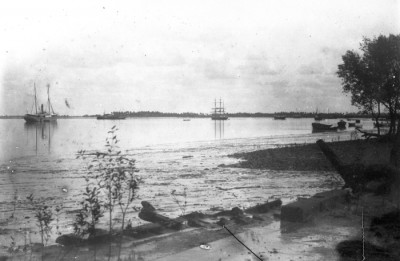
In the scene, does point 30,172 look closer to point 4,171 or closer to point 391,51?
point 4,171

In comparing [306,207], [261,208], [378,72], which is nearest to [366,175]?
[261,208]

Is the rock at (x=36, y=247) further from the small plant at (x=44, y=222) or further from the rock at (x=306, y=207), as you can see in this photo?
the rock at (x=306, y=207)

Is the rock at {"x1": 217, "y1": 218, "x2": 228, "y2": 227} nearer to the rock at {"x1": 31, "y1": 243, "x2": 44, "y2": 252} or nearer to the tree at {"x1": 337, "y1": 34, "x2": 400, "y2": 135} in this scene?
the rock at {"x1": 31, "y1": 243, "x2": 44, "y2": 252}

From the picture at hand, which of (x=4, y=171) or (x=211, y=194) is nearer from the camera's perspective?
(x=211, y=194)

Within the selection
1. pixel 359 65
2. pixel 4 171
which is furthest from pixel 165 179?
pixel 359 65

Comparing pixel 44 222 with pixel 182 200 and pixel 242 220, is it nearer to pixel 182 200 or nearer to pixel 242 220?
pixel 242 220

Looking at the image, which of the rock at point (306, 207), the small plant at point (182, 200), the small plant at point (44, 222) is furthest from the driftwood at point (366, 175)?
the small plant at point (44, 222)
